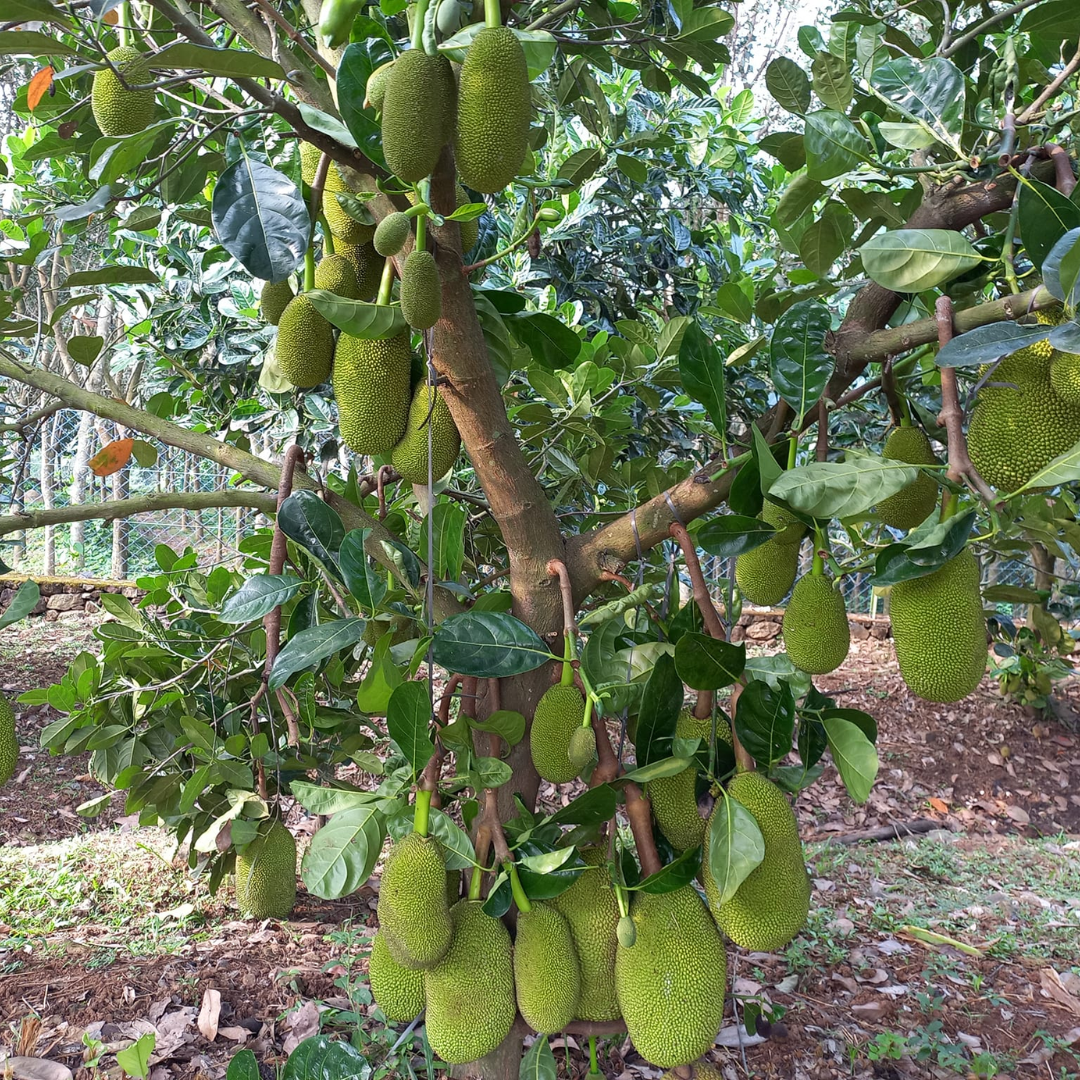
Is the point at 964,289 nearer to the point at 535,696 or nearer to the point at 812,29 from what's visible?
the point at 812,29

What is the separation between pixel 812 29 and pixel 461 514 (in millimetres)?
760

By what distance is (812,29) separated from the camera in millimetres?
1069

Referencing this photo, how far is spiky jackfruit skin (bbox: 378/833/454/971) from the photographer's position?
70cm

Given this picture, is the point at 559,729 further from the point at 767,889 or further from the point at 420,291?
the point at 420,291

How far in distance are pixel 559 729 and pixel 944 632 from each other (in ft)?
1.11

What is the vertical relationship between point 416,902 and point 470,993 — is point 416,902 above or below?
above

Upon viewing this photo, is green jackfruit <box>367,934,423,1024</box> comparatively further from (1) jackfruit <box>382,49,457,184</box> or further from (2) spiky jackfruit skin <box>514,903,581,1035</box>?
(1) jackfruit <box>382,49,457,184</box>

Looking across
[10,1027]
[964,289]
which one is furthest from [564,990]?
[10,1027]

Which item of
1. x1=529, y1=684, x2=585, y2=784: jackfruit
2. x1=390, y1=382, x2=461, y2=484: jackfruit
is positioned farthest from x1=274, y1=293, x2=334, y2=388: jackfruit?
x1=529, y1=684, x2=585, y2=784: jackfruit

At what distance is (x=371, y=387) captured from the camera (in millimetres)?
840

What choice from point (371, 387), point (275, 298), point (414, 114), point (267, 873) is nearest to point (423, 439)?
point (371, 387)

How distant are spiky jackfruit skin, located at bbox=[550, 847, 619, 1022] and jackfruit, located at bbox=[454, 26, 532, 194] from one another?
613mm

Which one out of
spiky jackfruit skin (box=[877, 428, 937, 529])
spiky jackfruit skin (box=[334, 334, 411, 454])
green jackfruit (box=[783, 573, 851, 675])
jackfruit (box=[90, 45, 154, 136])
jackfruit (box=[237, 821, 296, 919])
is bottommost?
jackfruit (box=[237, 821, 296, 919])

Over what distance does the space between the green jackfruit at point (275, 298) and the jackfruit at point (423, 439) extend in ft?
0.58
